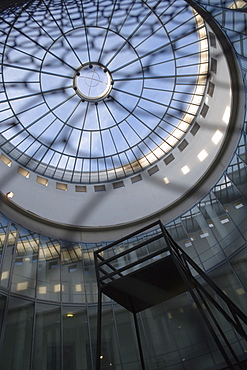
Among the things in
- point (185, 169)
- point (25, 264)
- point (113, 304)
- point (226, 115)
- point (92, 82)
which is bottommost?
point (113, 304)

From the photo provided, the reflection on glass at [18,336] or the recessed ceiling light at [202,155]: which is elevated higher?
the recessed ceiling light at [202,155]

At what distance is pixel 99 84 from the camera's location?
26.8 metres

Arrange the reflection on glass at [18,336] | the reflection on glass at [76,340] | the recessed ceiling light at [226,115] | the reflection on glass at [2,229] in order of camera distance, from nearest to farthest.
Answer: the reflection on glass at [18,336]
the reflection on glass at [76,340]
the reflection on glass at [2,229]
the recessed ceiling light at [226,115]

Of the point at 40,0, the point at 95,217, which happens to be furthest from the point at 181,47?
the point at 95,217

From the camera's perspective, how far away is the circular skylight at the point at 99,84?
2255 centimetres

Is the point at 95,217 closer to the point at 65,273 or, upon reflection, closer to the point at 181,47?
the point at 65,273

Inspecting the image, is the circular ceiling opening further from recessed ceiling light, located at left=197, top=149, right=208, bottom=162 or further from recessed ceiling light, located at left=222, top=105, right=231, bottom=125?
recessed ceiling light, located at left=197, top=149, right=208, bottom=162

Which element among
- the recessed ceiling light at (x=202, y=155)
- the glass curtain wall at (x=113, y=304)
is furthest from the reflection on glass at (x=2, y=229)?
the recessed ceiling light at (x=202, y=155)

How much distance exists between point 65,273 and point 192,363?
38.9 feet

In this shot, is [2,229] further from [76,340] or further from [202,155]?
[202,155]

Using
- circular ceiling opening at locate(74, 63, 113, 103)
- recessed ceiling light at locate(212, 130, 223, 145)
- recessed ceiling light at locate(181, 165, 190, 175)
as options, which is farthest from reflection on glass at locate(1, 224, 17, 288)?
recessed ceiling light at locate(212, 130, 223, 145)

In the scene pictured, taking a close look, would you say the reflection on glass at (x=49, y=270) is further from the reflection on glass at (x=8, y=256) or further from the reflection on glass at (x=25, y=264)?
the reflection on glass at (x=8, y=256)

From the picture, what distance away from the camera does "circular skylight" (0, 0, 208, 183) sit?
22547 mm

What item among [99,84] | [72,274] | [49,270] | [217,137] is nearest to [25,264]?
[49,270]
